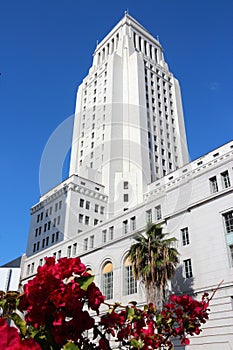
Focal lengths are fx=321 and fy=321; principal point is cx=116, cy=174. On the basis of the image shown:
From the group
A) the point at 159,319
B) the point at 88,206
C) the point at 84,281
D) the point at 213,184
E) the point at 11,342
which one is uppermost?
the point at 88,206

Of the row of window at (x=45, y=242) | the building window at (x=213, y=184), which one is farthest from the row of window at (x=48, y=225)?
the building window at (x=213, y=184)

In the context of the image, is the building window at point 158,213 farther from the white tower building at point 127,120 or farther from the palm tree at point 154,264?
the white tower building at point 127,120

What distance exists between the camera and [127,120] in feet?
238

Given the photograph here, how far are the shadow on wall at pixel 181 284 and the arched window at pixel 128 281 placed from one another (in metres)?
5.07

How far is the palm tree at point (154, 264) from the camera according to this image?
906 inches

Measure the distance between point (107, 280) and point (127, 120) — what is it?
46.0 m

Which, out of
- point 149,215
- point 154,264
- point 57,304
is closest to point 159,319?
point 57,304

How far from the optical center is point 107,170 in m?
65.4

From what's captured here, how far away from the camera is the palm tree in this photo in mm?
23016

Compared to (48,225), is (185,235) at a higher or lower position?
lower

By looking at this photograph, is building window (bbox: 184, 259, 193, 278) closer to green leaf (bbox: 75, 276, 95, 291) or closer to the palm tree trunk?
the palm tree trunk

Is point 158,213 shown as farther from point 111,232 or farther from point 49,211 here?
point 49,211

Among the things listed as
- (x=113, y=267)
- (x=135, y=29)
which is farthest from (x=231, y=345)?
(x=135, y=29)

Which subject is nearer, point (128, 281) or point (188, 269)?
point (188, 269)
